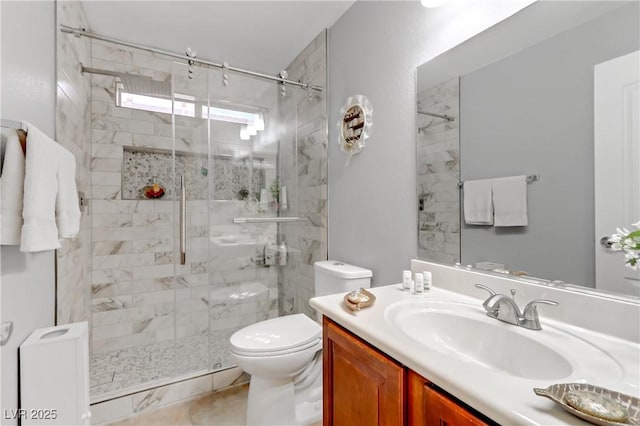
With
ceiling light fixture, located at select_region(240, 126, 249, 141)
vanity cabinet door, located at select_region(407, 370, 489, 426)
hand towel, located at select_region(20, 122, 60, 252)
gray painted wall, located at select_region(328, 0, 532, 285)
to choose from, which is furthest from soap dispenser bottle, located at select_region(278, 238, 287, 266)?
vanity cabinet door, located at select_region(407, 370, 489, 426)

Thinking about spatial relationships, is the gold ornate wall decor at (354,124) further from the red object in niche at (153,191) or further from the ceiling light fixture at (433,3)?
the red object in niche at (153,191)

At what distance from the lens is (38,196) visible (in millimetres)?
Answer: 990

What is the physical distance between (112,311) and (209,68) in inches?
86.0

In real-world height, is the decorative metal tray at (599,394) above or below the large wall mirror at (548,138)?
below

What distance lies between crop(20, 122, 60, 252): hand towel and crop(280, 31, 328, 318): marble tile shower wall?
1477mm

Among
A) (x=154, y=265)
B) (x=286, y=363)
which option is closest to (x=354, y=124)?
(x=286, y=363)

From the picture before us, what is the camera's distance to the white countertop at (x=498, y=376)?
1.61 feet

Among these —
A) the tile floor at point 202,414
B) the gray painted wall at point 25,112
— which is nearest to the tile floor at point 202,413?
the tile floor at point 202,414

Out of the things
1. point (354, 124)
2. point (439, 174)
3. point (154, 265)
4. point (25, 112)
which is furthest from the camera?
point (154, 265)

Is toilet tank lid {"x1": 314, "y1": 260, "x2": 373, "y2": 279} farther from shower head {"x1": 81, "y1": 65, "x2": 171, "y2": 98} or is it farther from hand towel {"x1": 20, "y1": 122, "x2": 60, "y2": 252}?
shower head {"x1": 81, "y1": 65, "x2": 171, "y2": 98}

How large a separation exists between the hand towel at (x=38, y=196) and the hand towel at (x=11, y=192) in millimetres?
25

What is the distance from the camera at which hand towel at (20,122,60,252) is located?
96cm

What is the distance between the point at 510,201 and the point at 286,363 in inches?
50.0

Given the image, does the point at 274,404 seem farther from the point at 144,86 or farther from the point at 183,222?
the point at 144,86
